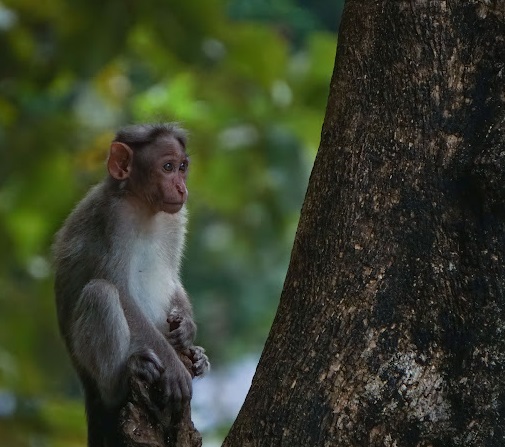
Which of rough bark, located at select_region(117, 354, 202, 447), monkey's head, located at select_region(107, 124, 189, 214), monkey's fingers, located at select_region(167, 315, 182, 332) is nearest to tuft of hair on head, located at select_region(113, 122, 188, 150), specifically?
monkey's head, located at select_region(107, 124, 189, 214)

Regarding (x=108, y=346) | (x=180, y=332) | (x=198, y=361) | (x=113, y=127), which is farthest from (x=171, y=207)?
(x=113, y=127)

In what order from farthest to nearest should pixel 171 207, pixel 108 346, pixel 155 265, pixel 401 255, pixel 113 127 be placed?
pixel 113 127
pixel 155 265
pixel 171 207
pixel 108 346
pixel 401 255

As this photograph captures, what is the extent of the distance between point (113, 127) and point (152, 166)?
510 centimetres

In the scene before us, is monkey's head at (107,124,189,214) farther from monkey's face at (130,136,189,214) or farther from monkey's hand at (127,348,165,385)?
monkey's hand at (127,348,165,385)

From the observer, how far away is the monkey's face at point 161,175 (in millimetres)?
6094

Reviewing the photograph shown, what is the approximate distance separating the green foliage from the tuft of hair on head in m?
2.29

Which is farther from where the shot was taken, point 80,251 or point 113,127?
point 113,127

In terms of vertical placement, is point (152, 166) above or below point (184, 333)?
above

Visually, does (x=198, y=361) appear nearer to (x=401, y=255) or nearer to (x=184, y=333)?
(x=184, y=333)

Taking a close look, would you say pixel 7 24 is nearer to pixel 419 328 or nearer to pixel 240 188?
pixel 240 188

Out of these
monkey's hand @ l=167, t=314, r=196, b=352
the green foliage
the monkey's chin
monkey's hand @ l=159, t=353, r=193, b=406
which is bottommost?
monkey's hand @ l=159, t=353, r=193, b=406

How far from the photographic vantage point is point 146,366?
5.13 m

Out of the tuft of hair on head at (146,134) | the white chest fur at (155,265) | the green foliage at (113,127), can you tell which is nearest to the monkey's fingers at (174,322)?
the white chest fur at (155,265)

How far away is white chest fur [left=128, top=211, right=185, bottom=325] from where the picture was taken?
20.0 ft
